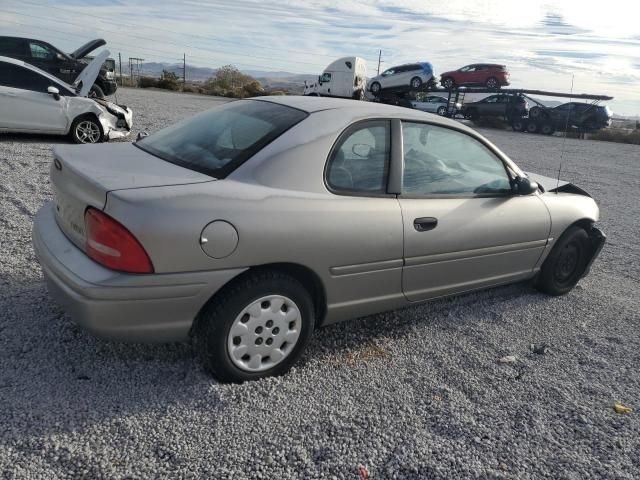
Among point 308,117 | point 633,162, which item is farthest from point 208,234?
point 633,162

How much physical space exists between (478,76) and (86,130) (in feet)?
82.5

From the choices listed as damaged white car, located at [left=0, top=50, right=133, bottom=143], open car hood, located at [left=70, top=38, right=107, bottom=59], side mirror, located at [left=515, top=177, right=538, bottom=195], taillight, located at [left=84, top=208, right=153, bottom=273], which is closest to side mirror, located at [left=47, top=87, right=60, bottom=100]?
damaged white car, located at [left=0, top=50, right=133, bottom=143]

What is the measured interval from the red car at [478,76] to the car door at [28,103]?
81.2 ft

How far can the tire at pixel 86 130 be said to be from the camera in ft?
30.1

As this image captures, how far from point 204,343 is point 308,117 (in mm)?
1409

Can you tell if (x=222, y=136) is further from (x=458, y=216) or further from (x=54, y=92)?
(x=54, y=92)

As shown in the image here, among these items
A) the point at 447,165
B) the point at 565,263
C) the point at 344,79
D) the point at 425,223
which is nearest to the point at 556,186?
the point at 565,263

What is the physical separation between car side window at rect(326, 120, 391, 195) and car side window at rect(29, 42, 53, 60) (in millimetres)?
15191

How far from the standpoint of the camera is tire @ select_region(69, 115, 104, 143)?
9.17 meters

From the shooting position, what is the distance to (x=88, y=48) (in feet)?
45.9

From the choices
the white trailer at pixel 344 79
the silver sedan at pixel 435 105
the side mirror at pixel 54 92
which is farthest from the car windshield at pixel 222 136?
the silver sedan at pixel 435 105

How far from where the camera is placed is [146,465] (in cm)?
218

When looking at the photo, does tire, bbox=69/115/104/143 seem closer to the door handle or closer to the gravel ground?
the gravel ground

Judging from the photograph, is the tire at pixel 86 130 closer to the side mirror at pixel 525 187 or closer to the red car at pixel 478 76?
the side mirror at pixel 525 187
